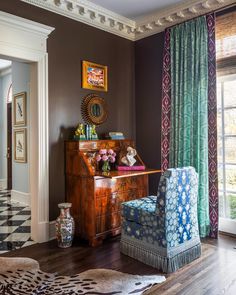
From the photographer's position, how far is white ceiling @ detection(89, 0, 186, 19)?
11.7 feet

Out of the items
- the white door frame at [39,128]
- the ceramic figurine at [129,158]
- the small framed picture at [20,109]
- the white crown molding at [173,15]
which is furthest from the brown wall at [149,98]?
the small framed picture at [20,109]

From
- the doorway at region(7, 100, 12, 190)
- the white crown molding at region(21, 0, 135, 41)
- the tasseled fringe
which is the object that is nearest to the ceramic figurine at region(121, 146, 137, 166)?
the tasseled fringe

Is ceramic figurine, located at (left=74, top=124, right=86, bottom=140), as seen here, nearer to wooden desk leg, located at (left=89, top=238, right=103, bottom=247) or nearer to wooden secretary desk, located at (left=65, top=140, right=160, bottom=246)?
wooden secretary desk, located at (left=65, top=140, right=160, bottom=246)

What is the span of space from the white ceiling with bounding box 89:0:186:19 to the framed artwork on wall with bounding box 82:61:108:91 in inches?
31.0

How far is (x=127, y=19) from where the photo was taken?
4102 mm

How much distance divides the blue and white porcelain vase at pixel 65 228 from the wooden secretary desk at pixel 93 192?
0.19 metres

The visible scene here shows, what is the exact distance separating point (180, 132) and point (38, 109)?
72.0 inches

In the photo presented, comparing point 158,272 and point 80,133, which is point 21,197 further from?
point 158,272

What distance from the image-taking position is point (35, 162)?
329 cm

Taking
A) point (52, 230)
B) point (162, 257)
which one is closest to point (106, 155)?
point (52, 230)

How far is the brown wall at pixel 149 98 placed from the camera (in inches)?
160

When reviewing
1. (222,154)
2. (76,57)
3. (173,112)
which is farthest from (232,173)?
(76,57)

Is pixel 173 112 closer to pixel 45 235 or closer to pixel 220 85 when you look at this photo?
pixel 220 85

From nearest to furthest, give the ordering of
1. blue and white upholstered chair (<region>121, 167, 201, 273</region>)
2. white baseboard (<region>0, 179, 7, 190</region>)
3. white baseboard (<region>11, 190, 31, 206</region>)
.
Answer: blue and white upholstered chair (<region>121, 167, 201, 273</region>) → white baseboard (<region>11, 190, 31, 206</region>) → white baseboard (<region>0, 179, 7, 190</region>)
